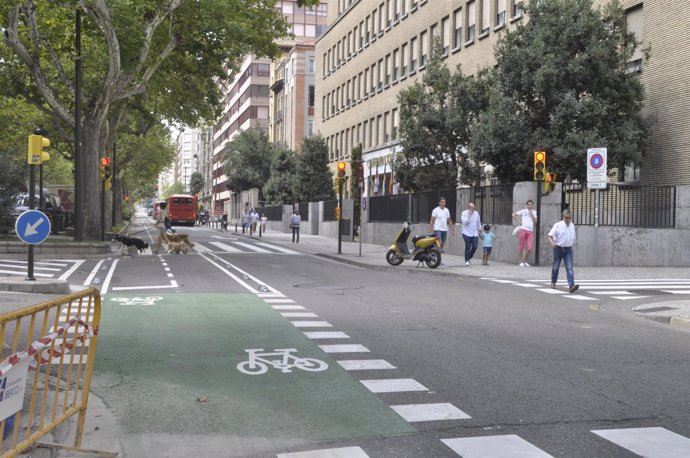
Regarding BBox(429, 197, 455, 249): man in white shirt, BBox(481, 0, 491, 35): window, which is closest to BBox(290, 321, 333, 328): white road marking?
BBox(429, 197, 455, 249): man in white shirt

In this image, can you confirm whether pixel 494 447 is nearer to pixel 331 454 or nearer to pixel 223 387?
pixel 331 454

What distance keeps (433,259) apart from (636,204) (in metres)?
6.21

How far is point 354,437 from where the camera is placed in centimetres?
512

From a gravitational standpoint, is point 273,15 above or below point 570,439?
above

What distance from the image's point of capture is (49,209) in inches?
1448

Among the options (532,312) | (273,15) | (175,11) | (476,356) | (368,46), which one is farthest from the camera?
(368,46)

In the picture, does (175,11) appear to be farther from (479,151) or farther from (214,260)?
(479,151)

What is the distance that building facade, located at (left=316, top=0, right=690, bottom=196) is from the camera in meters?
24.2

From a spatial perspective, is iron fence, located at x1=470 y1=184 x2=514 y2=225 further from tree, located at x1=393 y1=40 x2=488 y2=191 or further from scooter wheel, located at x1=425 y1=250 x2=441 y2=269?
scooter wheel, located at x1=425 y1=250 x2=441 y2=269

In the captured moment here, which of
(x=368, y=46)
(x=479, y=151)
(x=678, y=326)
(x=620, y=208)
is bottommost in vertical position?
(x=678, y=326)

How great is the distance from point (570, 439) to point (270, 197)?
66486 mm

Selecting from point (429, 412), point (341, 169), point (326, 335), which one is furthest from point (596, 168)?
point (429, 412)

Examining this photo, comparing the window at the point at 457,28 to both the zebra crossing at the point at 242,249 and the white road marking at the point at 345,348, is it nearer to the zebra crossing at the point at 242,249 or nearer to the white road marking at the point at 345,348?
the zebra crossing at the point at 242,249

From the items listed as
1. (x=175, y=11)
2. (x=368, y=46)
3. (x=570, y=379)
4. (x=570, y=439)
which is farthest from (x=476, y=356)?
(x=368, y=46)
